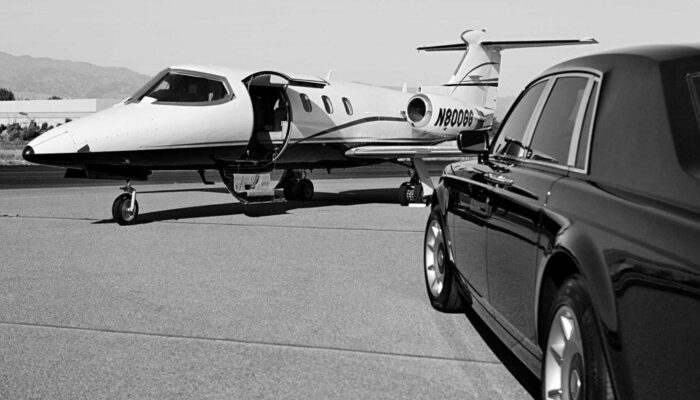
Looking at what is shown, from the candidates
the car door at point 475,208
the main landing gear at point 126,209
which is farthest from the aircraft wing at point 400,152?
the car door at point 475,208

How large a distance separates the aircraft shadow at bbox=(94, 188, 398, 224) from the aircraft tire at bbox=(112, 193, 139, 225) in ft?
0.93

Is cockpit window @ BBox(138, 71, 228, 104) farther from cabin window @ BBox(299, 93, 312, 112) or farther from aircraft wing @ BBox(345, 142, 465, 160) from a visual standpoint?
aircraft wing @ BBox(345, 142, 465, 160)

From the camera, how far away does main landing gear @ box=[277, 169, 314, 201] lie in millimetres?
19750

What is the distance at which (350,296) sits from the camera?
7555mm

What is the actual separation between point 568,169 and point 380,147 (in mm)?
15469

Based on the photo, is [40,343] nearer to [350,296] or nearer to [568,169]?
[350,296]

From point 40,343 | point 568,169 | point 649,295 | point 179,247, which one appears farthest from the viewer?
point 179,247

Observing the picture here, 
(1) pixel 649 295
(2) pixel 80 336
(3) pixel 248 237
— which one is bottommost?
(3) pixel 248 237

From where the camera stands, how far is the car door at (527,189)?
412cm

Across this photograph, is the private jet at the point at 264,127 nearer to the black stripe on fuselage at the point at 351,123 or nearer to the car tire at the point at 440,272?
the black stripe on fuselage at the point at 351,123

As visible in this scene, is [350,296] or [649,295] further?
[350,296]

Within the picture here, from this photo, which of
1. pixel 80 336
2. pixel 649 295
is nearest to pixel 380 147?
pixel 80 336

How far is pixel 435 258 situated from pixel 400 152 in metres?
12.2

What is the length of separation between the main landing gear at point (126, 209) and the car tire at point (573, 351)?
34.6ft
